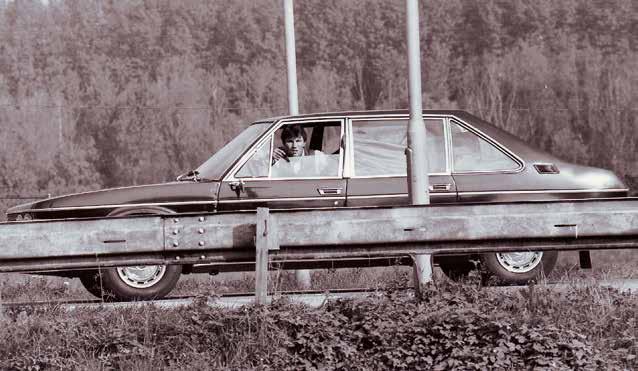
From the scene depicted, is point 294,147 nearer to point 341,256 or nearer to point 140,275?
point 140,275

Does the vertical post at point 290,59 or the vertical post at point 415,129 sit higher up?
the vertical post at point 290,59

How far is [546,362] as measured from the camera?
704 centimetres

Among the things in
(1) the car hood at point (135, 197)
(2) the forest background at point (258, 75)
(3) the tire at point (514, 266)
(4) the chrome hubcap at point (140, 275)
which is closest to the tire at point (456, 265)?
(3) the tire at point (514, 266)

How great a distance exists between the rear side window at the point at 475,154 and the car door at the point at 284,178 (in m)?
1.10

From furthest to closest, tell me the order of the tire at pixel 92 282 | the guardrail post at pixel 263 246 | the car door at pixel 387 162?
the car door at pixel 387 162 < the tire at pixel 92 282 < the guardrail post at pixel 263 246

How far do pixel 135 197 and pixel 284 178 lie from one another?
1.42 metres

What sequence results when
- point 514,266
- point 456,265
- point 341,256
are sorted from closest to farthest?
point 341,256 → point 514,266 → point 456,265

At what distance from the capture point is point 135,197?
10984 mm

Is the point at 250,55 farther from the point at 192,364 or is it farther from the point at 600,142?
the point at 192,364

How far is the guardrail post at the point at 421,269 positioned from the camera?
8320 millimetres

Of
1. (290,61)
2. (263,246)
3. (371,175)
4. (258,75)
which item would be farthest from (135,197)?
(258,75)

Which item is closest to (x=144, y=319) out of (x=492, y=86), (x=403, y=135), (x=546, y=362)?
(x=546, y=362)

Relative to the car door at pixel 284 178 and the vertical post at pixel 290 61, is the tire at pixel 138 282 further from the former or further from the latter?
the vertical post at pixel 290 61

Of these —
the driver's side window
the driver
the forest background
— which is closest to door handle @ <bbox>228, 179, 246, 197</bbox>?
the driver's side window
